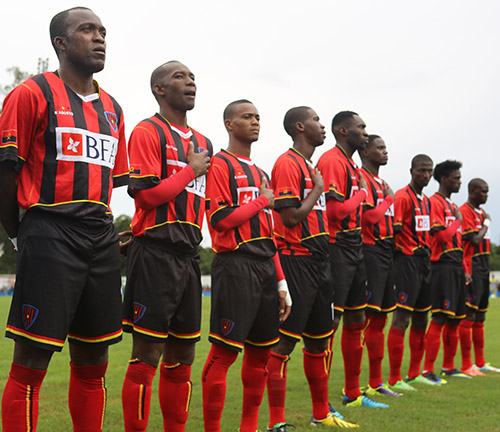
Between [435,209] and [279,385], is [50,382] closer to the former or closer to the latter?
[279,385]

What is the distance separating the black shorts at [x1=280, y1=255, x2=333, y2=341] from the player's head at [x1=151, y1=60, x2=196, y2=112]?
204 cm

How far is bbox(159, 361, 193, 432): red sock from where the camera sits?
174 inches

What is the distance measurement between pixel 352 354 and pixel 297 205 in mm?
2248

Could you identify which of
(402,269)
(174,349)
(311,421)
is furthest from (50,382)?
(402,269)

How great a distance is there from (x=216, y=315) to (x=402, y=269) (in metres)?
4.23

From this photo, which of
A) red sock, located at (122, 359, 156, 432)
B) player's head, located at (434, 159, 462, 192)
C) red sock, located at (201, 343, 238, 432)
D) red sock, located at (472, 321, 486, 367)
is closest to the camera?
red sock, located at (122, 359, 156, 432)

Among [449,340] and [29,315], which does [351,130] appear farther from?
[29,315]

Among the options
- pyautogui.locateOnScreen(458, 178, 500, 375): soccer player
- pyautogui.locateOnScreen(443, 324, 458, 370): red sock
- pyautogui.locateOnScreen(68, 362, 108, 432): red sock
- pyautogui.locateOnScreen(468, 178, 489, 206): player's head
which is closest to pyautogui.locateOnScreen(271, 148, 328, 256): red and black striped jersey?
pyautogui.locateOnScreen(68, 362, 108, 432): red sock

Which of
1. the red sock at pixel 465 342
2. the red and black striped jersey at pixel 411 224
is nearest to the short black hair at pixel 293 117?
the red and black striped jersey at pixel 411 224

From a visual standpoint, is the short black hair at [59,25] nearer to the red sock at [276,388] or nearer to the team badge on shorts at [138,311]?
the team badge on shorts at [138,311]

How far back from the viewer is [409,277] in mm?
8523

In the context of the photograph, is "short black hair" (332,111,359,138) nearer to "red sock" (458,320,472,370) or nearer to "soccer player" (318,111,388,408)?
"soccer player" (318,111,388,408)

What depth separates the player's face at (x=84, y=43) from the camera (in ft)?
12.1

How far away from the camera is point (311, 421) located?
625 centimetres
